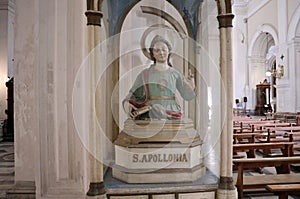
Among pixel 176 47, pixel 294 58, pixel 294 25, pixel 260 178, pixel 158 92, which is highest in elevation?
pixel 294 25

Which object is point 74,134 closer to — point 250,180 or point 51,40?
point 51,40

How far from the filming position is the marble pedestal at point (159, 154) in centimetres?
294

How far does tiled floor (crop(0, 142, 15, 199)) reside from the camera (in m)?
4.44

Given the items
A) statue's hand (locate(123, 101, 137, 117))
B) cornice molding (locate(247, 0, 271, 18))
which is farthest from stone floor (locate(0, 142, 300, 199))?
cornice molding (locate(247, 0, 271, 18))

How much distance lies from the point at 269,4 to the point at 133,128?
16033 mm

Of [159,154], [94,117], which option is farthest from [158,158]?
[94,117]

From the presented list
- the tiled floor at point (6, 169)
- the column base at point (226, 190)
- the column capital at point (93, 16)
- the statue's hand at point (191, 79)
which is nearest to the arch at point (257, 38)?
the tiled floor at point (6, 169)

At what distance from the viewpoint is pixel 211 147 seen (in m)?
3.58

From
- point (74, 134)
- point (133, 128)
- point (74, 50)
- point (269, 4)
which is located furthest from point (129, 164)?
point (269, 4)

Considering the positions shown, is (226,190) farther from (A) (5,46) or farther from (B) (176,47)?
(A) (5,46)

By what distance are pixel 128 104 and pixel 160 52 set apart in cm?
61

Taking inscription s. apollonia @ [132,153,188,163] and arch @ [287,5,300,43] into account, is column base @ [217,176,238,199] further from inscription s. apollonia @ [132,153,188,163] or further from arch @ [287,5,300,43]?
arch @ [287,5,300,43]

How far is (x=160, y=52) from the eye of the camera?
3121mm

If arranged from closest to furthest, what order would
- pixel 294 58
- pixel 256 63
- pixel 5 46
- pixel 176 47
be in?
1. pixel 176 47
2. pixel 5 46
3. pixel 294 58
4. pixel 256 63
